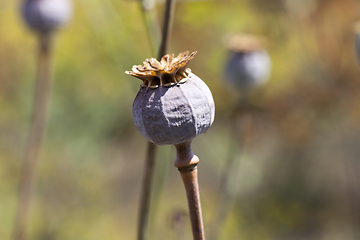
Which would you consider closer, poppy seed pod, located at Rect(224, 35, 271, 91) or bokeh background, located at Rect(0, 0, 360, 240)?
poppy seed pod, located at Rect(224, 35, 271, 91)

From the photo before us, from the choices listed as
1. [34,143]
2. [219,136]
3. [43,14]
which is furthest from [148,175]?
[219,136]

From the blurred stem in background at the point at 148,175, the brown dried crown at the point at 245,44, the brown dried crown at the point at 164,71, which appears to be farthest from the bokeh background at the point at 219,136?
the brown dried crown at the point at 164,71

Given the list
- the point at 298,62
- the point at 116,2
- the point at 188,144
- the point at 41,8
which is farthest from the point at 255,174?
the point at 188,144

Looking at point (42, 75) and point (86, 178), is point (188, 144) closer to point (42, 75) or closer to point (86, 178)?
point (42, 75)

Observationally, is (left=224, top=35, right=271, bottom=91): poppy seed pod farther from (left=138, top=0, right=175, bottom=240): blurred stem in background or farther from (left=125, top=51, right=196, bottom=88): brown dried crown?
(left=125, top=51, right=196, bottom=88): brown dried crown

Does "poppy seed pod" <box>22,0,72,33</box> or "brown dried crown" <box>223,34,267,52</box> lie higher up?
"poppy seed pod" <box>22,0,72,33</box>

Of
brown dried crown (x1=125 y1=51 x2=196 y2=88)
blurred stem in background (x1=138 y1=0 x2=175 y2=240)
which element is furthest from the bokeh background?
brown dried crown (x1=125 y1=51 x2=196 y2=88)
